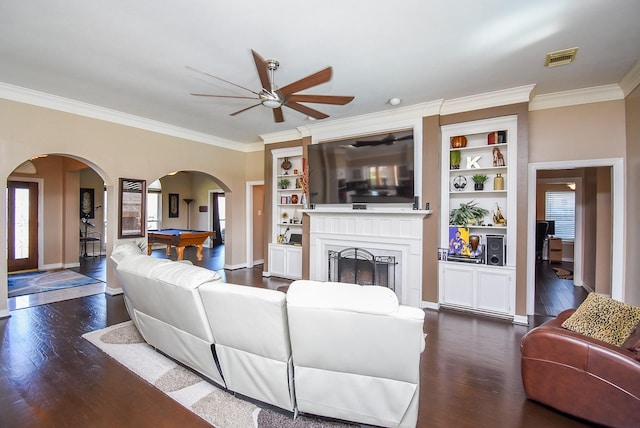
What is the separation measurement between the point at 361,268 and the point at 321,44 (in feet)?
11.2

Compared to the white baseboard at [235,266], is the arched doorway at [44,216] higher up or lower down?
higher up

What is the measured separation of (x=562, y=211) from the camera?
8289 mm

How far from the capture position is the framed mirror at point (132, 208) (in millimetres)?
4848

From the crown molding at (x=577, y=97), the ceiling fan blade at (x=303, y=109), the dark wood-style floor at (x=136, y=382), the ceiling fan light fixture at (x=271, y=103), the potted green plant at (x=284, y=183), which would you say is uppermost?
the crown molding at (x=577, y=97)

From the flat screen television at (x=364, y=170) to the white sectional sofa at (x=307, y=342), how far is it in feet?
9.76

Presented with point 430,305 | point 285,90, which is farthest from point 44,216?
point 430,305

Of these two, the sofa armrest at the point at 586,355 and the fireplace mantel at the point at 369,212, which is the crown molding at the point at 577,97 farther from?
the sofa armrest at the point at 586,355

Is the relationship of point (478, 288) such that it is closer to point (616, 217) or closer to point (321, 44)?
point (616, 217)

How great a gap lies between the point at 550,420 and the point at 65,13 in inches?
188

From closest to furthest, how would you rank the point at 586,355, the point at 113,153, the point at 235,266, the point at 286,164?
the point at 586,355
the point at 113,153
the point at 286,164
the point at 235,266

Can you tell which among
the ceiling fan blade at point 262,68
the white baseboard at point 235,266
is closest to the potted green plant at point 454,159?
the ceiling fan blade at point 262,68

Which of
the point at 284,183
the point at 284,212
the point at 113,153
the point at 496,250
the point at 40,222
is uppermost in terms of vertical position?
the point at 113,153

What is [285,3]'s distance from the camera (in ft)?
7.18

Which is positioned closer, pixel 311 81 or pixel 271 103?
pixel 311 81
